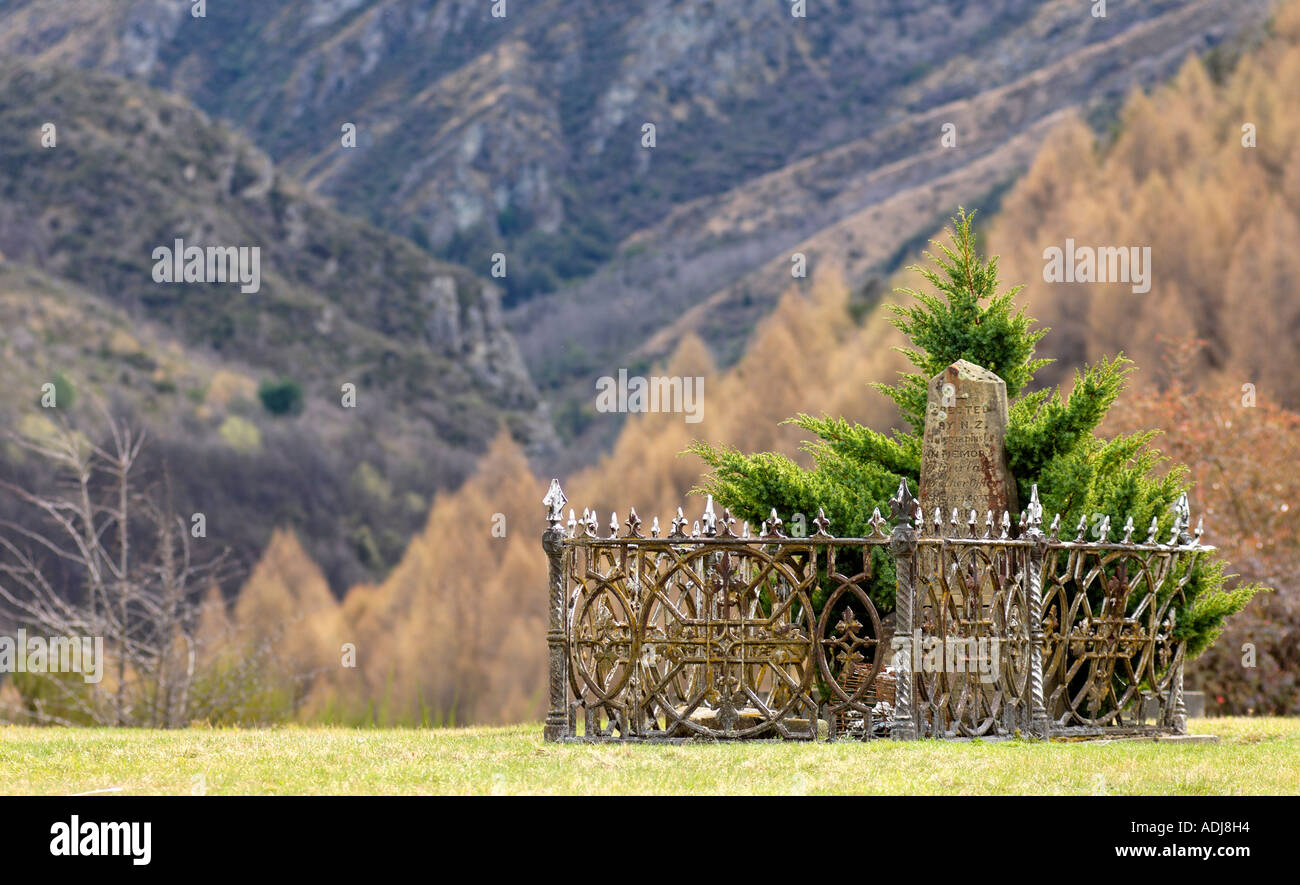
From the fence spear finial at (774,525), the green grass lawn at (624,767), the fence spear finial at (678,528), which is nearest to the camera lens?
the green grass lawn at (624,767)

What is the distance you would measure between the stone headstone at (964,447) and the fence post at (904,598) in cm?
173

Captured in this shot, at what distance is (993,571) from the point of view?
499 inches

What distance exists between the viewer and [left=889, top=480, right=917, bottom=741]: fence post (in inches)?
479

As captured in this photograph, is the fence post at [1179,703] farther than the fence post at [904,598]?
Yes

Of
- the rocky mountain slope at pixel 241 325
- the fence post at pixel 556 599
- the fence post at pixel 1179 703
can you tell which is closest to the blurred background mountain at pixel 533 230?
the rocky mountain slope at pixel 241 325

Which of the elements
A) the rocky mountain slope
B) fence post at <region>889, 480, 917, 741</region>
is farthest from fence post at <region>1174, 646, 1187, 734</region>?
the rocky mountain slope

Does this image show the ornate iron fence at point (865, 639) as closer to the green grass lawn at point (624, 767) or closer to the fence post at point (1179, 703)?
the fence post at point (1179, 703)

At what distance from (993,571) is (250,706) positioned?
41.8 ft

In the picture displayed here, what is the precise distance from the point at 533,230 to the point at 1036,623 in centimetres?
13987

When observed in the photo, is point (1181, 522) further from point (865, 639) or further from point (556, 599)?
point (556, 599)

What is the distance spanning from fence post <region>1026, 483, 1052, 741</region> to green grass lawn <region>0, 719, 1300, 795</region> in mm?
323

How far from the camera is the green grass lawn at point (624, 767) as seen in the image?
9578 millimetres

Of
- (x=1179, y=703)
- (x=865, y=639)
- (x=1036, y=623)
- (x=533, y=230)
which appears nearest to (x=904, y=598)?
(x=865, y=639)

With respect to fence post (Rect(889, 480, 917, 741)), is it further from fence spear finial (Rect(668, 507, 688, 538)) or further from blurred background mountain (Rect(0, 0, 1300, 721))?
blurred background mountain (Rect(0, 0, 1300, 721))
